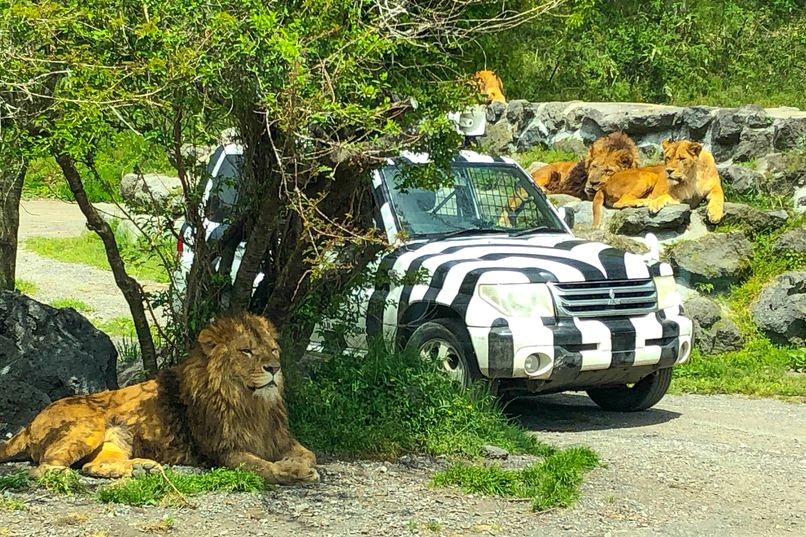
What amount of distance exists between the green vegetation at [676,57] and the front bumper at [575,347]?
37.0 feet

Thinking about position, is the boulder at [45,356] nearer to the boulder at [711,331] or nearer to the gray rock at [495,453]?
the gray rock at [495,453]

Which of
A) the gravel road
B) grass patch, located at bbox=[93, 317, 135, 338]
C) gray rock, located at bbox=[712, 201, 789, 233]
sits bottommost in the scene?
the gravel road

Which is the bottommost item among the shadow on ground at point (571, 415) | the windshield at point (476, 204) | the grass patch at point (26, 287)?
the shadow on ground at point (571, 415)

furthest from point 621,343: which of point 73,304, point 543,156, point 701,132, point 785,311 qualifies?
point 543,156

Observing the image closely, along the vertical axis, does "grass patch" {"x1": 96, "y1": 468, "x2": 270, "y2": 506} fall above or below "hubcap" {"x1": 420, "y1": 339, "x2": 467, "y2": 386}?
below

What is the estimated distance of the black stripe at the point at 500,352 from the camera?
330 inches

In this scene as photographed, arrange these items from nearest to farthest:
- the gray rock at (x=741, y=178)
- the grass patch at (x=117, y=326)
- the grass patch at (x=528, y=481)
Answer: the grass patch at (x=528, y=481) → the grass patch at (x=117, y=326) → the gray rock at (x=741, y=178)

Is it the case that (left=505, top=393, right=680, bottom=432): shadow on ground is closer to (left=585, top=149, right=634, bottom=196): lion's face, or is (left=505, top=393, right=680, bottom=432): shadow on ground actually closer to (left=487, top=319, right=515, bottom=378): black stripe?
(left=487, top=319, right=515, bottom=378): black stripe

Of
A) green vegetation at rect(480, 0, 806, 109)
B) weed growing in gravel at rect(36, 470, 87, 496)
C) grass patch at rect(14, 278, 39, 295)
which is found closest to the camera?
weed growing in gravel at rect(36, 470, 87, 496)

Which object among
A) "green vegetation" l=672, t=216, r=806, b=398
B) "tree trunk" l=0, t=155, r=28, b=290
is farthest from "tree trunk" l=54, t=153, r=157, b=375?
"green vegetation" l=672, t=216, r=806, b=398

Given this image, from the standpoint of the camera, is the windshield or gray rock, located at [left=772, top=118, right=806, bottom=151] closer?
the windshield

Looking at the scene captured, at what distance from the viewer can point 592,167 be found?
14.6 m

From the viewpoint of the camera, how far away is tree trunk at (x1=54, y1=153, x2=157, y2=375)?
310 inches

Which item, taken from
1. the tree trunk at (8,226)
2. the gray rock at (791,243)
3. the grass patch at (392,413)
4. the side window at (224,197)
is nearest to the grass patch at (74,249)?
the tree trunk at (8,226)
